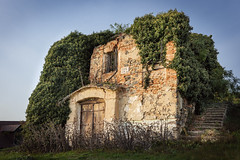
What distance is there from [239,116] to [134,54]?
508cm

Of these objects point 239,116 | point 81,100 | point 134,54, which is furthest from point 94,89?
point 239,116

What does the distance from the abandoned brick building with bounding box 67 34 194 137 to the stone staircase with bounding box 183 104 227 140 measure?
0.46 meters

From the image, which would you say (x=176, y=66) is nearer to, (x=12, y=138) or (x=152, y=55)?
(x=152, y=55)

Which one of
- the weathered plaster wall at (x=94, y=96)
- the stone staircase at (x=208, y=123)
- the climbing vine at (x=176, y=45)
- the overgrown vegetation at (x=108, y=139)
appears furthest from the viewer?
the weathered plaster wall at (x=94, y=96)

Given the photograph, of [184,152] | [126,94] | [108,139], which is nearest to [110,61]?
[126,94]

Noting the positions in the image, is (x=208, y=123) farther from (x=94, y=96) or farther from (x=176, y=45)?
(x=94, y=96)

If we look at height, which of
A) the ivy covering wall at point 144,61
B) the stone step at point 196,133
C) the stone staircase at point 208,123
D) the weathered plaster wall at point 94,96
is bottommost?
the stone step at point 196,133

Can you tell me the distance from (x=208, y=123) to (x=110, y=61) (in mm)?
5092

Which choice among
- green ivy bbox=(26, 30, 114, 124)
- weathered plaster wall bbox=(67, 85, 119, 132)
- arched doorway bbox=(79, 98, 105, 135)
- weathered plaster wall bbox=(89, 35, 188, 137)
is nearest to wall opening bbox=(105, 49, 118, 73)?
weathered plaster wall bbox=(89, 35, 188, 137)

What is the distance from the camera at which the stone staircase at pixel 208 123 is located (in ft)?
24.3

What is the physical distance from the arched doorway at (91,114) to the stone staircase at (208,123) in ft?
11.8

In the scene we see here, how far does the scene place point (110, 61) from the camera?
34.8ft

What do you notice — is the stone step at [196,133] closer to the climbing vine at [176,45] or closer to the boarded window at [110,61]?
the climbing vine at [176,45]

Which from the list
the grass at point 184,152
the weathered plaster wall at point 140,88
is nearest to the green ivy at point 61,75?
the weathered plaster wall at point 140,88
